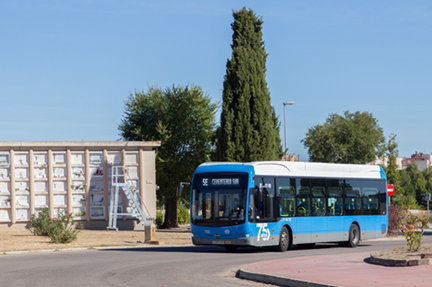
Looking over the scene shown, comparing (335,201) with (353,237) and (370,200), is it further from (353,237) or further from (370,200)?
(370,200)

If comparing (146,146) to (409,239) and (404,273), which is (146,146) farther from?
(404,273)

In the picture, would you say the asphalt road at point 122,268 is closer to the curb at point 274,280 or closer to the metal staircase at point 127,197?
the curb at point 274,280

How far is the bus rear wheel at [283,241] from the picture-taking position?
21.8 metres

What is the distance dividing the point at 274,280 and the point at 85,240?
49.6 feet

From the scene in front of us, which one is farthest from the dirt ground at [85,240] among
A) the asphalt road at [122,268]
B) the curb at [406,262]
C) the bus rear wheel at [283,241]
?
the curb at [406,262]

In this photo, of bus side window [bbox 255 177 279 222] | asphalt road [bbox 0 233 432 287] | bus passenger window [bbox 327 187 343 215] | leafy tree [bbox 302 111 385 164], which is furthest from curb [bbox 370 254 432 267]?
leafy tree [bbox 302 111 385 164]

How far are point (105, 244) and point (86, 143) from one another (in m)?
9.87

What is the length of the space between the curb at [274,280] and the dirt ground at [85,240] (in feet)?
36.4

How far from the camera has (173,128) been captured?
41.3 m

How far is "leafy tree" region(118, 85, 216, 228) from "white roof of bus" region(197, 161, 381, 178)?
51.5ft

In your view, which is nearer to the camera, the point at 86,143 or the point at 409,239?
the point at 409,239

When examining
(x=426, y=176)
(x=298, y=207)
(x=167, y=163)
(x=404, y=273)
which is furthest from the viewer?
(x=426, y=176)

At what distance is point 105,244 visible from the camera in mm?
24766

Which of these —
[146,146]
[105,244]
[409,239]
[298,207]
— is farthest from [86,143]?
[409,239]
